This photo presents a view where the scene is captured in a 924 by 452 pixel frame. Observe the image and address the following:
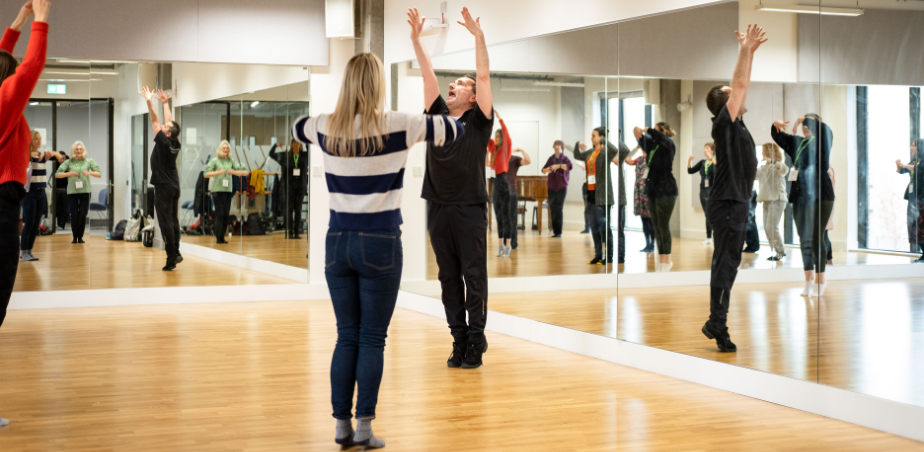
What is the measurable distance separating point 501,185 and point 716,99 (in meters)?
2.25

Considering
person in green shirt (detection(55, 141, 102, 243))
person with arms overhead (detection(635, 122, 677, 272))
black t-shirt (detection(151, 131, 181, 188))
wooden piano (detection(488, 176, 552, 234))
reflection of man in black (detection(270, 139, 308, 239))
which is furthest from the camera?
reflection of man in black (detection(270, 139, 308, 239))

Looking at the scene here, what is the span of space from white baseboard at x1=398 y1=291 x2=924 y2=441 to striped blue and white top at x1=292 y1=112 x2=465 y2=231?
7.26 ft

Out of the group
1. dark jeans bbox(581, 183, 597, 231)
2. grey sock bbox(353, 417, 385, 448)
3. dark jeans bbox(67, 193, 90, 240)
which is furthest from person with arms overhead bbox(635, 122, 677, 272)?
dark jeans bbox(67, 193, 90, 240)

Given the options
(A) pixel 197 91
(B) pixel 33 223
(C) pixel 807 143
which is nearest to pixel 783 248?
(C) pixel 807 143

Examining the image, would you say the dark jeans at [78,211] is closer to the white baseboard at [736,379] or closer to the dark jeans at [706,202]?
the white baseboard at [736,379]

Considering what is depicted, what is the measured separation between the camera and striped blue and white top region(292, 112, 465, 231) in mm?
3459

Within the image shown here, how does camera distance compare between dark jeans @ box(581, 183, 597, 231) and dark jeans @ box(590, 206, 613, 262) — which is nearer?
dark jeans @ box(590, 206, 613, 262)

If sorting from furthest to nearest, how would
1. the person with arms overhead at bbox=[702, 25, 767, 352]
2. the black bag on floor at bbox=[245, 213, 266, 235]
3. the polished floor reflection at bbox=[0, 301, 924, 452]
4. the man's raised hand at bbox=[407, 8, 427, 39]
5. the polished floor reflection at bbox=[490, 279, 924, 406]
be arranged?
the black bag on floor at bbox=[245, 213, 266, 235] < the person with arms overhead at bbox=[702, 25, 767, 352] < the man's raised hand at bbox=[407, 8, 427, 39] < the polished floor reflection at bbox=[490, 279, 924, 406] < the polished floor reflection at bbox=[0, 301, 924, 452]

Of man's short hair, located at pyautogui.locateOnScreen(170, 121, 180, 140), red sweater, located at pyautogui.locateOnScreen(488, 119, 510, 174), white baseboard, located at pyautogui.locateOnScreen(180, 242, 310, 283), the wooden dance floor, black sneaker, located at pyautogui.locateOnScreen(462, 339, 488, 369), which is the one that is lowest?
black sneaker, located at pyautogui.locateOnScreen(462, 339, 488, 369)

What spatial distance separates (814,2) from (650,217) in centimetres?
163

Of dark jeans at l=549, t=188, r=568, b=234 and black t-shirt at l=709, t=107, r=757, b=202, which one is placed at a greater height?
black t-shirt at l=709, t=107, r=757, b=202

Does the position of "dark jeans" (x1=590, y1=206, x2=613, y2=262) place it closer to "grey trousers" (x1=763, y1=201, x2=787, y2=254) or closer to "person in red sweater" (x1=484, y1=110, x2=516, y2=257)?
"person in red sweater" (x1=484, y1=110, x2=516, y2=257)

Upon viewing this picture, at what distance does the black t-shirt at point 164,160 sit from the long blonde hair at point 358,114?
19.1 feet

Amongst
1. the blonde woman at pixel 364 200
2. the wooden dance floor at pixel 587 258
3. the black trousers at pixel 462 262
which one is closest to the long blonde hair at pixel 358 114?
the blonde woman at pixel 364 200
